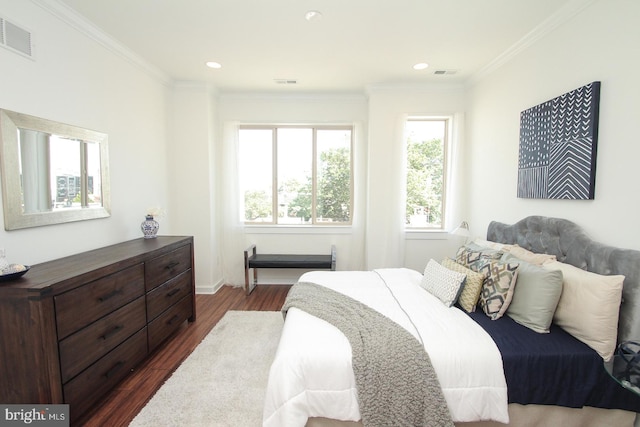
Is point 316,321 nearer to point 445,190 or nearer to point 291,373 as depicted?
point 291,373

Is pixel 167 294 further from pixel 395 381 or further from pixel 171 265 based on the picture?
pixel 395 381

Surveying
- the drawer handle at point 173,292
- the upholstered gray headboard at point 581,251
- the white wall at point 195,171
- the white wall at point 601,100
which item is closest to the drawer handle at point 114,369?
the drawer handle at point 173,292

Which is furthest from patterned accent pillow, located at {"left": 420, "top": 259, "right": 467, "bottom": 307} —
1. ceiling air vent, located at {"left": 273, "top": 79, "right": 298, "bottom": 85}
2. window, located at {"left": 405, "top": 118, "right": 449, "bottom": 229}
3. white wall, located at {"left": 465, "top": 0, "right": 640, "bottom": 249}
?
ceiling air vent, located at {"left": 273, "top": 79, "right": 298, "bottom": 85}

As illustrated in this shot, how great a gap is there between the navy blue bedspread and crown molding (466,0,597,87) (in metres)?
2.29

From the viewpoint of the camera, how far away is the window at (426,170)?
3934 mm

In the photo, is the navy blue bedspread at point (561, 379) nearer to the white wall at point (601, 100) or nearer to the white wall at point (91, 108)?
the white wall at point (601, 100)

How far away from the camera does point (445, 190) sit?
3.93m

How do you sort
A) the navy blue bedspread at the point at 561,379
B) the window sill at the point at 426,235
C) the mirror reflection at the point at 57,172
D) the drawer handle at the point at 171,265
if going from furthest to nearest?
1. the window sill at the point at 426,235
2. the drawer handle at the point at 171,265
3. the mirror reflection at the point at 57,172
4. the navy blue bedspread at the point at 561,379

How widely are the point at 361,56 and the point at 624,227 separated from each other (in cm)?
251

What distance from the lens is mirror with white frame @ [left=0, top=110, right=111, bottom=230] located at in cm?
185

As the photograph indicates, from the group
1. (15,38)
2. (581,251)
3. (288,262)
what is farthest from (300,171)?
(581,251)

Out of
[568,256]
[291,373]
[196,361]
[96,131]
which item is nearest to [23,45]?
[96,131]

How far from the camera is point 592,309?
1.61m

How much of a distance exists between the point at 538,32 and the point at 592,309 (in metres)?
2.21
